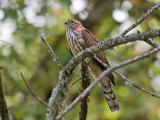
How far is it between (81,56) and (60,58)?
3.96m

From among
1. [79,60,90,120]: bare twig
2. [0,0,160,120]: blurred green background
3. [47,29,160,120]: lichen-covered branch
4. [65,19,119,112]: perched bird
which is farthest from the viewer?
[0,0,160,120]: blurred green background

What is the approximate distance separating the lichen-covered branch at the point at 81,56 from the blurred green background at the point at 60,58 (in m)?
3.26

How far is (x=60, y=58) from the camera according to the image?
7289mm

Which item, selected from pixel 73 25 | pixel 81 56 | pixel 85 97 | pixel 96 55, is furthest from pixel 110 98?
pixel 81 56

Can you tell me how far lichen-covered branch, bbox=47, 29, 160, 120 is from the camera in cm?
299

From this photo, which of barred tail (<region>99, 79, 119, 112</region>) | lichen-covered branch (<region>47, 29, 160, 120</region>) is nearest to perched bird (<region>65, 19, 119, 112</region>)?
barred tail (<region>99, 79, 119, 112</region>)

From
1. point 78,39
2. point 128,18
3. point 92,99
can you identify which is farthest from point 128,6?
point 78,39

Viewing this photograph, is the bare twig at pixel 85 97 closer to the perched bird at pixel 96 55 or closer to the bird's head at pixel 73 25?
the perched bird at pixel 96 55

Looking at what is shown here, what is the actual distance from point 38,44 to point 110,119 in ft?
9.07

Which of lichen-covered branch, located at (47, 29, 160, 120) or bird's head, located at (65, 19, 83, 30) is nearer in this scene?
lichen-covered branch, located at (47, 29, 160, 120)

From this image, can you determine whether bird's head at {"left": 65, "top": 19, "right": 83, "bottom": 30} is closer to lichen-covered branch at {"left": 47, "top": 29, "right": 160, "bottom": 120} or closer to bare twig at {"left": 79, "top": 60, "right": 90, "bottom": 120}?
lichen-covered branch at {"left": 47, "top": 29, "right": 160, "bottom": 120}

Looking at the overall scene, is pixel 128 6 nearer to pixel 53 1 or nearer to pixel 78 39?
pixel 53 1

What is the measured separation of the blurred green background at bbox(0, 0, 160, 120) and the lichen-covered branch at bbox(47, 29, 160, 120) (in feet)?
10.7

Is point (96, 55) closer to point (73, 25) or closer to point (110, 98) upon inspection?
point (110, 98)
